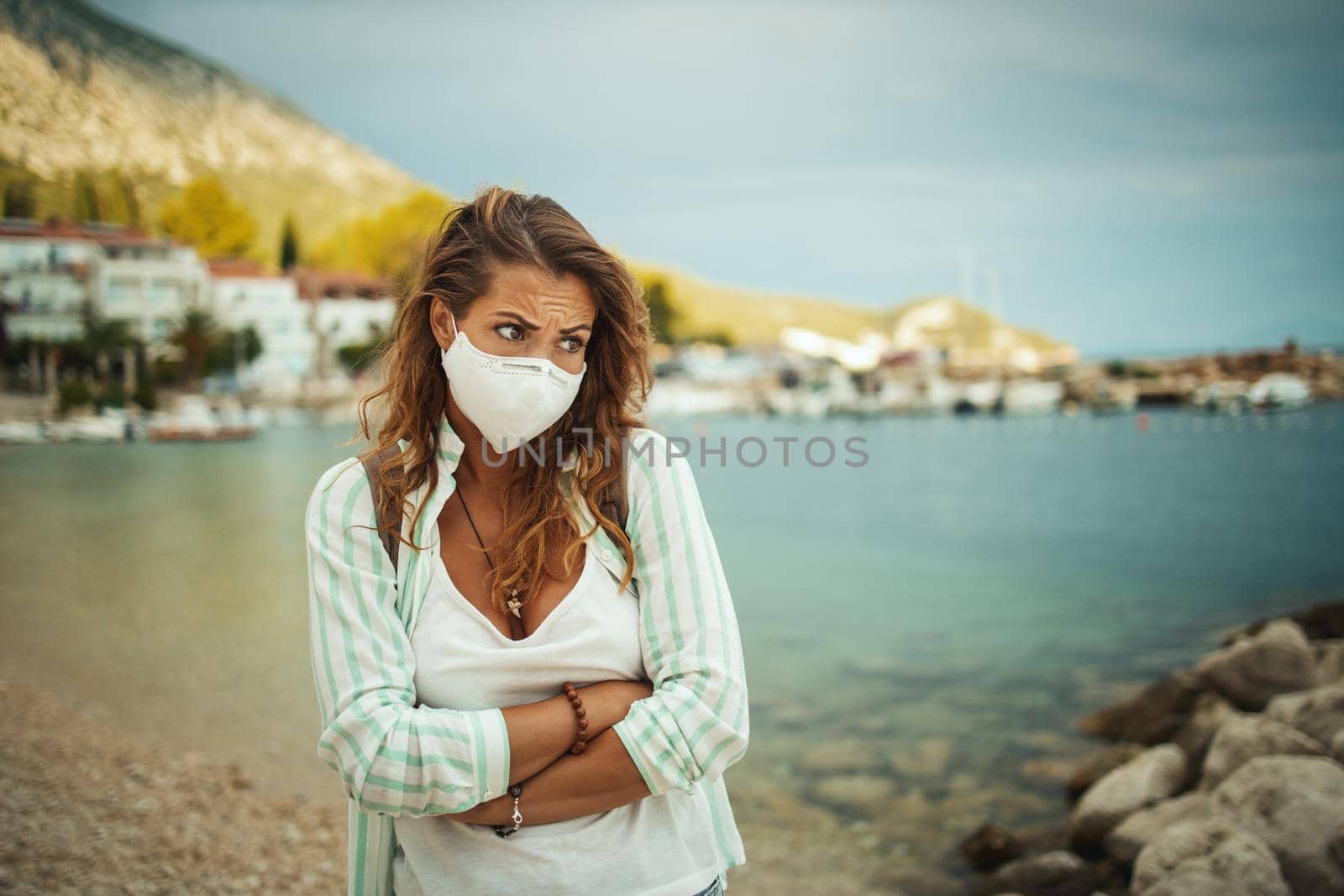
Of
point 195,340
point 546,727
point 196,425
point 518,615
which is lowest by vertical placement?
point 196,425

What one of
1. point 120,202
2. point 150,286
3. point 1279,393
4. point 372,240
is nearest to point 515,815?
point 120,202

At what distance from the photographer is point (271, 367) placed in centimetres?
2969

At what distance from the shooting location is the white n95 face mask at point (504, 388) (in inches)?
51.2

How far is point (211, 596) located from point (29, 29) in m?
6.56

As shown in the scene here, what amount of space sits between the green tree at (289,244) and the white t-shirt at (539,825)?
32.3m

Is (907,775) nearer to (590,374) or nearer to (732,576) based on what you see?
(590,374)

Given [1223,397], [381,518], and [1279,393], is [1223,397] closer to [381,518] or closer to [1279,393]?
[1279,393]

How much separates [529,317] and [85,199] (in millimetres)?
15678

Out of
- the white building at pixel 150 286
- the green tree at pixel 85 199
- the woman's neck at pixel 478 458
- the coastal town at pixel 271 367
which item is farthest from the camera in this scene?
the white building at pixel 150 286

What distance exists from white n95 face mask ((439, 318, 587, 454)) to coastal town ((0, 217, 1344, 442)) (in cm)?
26

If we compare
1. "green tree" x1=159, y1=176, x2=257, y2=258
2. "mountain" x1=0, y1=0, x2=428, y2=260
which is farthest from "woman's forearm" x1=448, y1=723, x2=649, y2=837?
"green tree" x1=159, y1=176, x2=257, y2=258

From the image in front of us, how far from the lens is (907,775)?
5.66m

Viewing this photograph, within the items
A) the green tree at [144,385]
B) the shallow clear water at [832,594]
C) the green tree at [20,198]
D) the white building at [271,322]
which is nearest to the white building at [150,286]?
the green tree at [144,385]

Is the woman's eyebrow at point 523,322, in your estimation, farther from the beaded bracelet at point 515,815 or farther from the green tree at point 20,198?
the green tree at point 20,198
